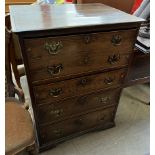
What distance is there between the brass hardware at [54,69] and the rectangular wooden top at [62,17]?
0.23m

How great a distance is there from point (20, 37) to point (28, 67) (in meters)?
0.18

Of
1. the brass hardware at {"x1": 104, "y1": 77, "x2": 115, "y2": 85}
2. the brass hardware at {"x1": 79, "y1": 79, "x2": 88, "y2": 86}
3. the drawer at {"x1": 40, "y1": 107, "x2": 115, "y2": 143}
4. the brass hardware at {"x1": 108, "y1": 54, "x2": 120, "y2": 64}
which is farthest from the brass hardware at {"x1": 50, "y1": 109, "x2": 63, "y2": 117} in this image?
the brass hardware at {"x1": 108, "y1": 54, "x2": 120, "y2": 64}

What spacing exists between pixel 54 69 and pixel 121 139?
98 cm

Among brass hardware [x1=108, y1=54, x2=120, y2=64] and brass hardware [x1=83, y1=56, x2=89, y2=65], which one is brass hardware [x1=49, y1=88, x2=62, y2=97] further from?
brass hardware [x1=108, y1=54, x2=120, y2=64]

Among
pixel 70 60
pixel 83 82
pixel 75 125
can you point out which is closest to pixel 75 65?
pixel 70 60

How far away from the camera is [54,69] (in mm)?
1016

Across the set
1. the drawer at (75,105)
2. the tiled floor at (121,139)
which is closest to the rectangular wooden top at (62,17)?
the drawer at (75,105)

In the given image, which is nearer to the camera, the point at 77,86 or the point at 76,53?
the point at 76,53

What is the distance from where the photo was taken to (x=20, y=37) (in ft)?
2.74

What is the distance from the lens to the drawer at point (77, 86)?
1.09 meters

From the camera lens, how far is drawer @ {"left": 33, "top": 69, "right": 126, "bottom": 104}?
42.8 inches

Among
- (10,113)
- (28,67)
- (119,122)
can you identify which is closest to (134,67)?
(119,122)

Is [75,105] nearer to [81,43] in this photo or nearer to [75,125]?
[75,125]

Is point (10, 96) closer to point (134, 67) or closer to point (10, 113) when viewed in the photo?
point (10, 113)
